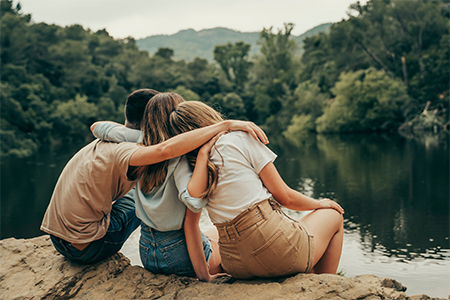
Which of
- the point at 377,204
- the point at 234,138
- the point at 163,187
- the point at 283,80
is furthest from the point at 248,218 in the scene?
the point at 283,80

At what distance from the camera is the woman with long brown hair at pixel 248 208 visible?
192cm

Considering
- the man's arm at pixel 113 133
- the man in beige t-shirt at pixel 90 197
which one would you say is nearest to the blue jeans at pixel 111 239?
the man in beige t-shirt at pixel 90 197

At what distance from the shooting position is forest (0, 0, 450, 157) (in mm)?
25969

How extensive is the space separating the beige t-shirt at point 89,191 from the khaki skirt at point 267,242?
0.64 m

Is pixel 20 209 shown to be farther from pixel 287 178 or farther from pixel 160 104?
Answer: pixel 160 104

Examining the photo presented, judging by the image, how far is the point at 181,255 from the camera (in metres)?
2.23

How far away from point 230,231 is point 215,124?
0.55m

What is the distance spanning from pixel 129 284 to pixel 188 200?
2.43 feet

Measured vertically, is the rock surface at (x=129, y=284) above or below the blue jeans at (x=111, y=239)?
below

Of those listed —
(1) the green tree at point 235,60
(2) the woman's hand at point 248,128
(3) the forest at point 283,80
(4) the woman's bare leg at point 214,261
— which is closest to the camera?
(2) the woman's hand at point 248,128

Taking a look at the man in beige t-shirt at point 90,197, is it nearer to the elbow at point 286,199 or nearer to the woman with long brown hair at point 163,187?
the woman with long brown hair at point 163,187

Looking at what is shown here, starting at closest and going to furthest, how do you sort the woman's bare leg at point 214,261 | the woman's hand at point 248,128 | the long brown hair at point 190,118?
the woman's hand at point 248,128
the long brown hair at point 190,118
the woman's bare leg at point 214,261

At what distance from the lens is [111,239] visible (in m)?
2.38

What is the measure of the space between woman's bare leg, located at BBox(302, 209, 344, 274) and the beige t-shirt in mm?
1038
